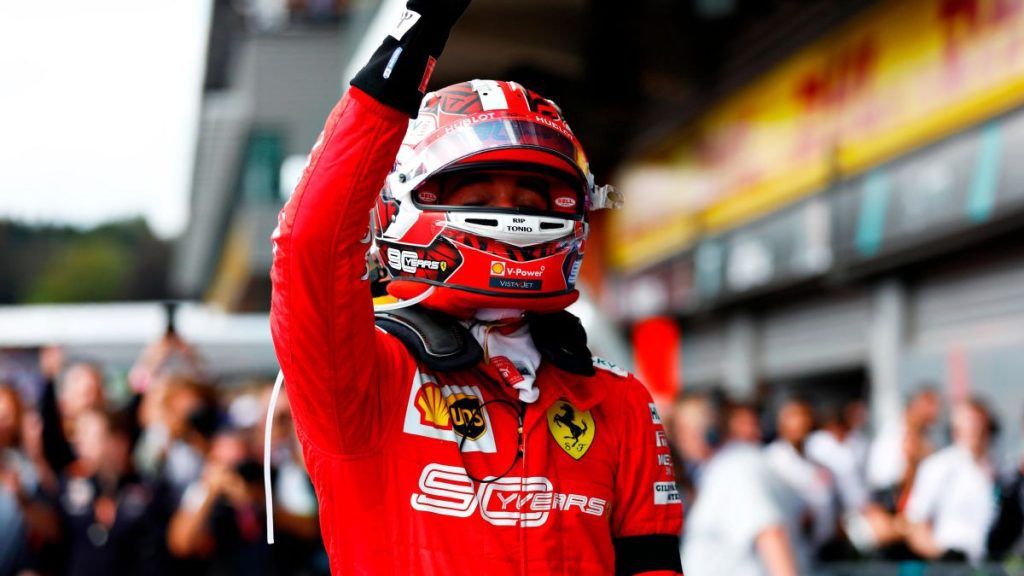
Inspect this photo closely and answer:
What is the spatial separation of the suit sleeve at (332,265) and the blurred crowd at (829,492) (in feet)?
10.1

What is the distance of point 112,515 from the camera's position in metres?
6.53

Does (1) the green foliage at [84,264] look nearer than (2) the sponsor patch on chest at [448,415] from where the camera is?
No

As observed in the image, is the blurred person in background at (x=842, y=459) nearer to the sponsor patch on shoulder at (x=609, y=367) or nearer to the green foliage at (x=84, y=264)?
the sponsor patch on shoulder at (x=609, y=367)

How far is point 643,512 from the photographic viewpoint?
2.50 meters

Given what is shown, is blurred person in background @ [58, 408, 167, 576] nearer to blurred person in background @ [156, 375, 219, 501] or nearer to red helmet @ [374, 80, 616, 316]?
blurred person in background @ [156, 375, 219, 501]

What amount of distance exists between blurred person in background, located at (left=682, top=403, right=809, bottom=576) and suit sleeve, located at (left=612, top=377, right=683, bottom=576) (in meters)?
2.42

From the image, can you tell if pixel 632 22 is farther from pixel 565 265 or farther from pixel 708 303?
pixel 565 265

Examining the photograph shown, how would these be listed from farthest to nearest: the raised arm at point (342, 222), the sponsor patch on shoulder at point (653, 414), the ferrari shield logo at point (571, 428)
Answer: the sponsor patch on shoulder at point (653, 414)
the ferrari shield logo at point (571, 428)
the raised arm at point (342, 222)

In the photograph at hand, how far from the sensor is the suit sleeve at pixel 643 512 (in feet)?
8.19

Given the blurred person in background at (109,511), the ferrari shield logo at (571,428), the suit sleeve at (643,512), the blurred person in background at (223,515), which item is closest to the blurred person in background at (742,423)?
the blurred person in background at (223,515)

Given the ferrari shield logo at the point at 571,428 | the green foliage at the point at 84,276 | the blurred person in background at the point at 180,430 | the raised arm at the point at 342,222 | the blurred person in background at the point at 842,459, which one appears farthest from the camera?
the green foliage at the point at 84,276

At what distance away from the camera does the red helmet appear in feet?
7.91

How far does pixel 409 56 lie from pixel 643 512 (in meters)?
1.00

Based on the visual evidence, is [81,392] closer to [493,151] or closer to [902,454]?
[902,454]
